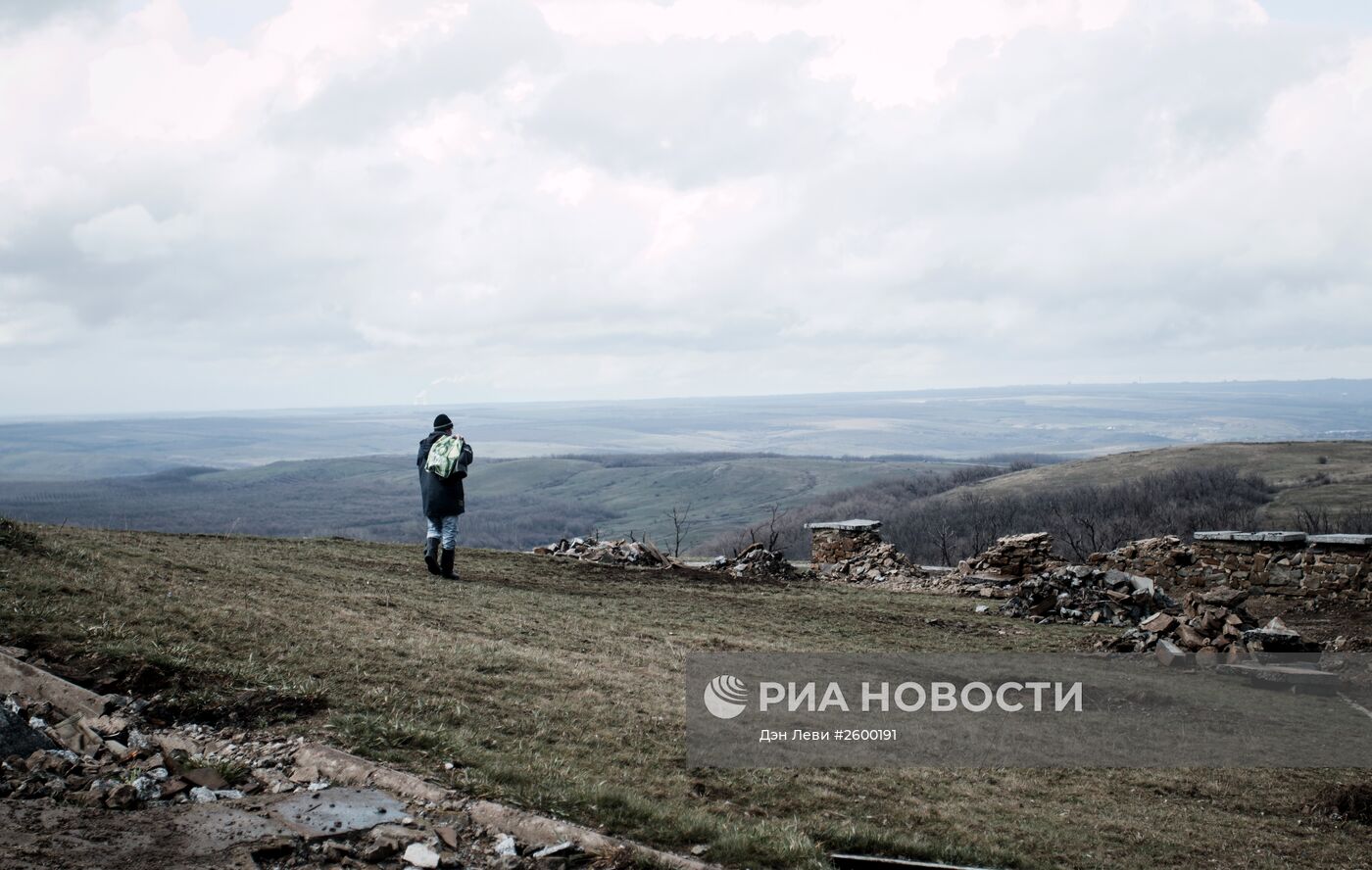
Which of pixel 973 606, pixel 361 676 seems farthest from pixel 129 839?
pixel 973 606

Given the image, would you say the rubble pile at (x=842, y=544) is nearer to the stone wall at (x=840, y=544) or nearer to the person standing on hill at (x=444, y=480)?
the stone wall at (x=840, y=544)

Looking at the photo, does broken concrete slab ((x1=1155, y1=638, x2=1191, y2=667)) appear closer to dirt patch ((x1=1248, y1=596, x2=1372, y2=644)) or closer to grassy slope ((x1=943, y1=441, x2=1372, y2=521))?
dirt patch ((x1=1248, y1=596, x2=1372, y2=644))

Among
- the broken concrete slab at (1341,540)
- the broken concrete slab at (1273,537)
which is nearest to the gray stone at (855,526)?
the broken concrete slab at (1273,537)

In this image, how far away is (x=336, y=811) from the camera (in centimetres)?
492

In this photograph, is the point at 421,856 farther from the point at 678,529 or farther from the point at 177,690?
the point at 678,529

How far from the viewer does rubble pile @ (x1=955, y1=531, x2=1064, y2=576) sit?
2225 centimetres

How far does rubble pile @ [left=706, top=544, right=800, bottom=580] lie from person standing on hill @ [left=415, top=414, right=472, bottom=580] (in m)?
7.87

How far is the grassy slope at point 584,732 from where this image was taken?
545 cm

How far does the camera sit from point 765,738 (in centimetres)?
741

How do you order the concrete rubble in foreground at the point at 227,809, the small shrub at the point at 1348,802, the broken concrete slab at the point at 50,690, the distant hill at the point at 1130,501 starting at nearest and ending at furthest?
the concrete rubble in foreground at the point at 227,809 → the broken concrete slab at the point at 50,690 → the small shrub at the point at 1348,802 → the distant hill at the point at 1130,501

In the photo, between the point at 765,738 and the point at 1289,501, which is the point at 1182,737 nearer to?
the point at 765,738

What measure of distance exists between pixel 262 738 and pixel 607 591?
990cm

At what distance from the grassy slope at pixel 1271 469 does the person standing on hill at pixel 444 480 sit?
204 ft

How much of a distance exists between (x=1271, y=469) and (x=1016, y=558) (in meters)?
79.6
